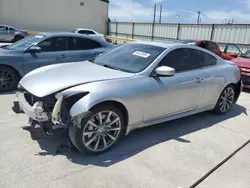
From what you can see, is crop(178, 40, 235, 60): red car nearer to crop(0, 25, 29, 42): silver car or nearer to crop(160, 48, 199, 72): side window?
crop(160, 48, 199, 72): side window

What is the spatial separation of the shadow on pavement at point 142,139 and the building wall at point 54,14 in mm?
22018

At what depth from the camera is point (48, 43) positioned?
5770 millimetres

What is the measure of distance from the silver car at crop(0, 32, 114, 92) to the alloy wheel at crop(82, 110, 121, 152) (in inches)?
135

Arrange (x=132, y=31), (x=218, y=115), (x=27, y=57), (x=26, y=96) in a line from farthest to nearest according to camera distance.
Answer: (x=132, y=31) → (x=27, y=57) → (x=218, y=115) → (x=26, y=96)

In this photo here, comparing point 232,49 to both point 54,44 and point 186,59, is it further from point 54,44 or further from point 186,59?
point 54,44

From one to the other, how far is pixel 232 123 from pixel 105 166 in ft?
9.61

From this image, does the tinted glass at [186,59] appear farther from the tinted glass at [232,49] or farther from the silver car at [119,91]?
the tinted glass at [232,49]

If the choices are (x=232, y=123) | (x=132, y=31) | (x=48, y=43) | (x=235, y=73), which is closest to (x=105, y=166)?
(x=232, y=123)

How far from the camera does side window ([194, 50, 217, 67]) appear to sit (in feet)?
13.6

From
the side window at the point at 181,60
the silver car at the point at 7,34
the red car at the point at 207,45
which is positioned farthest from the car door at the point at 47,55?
the silver car at the point at 7,34

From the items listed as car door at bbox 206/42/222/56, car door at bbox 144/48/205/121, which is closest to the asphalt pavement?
car door at bbox 144/48/205/121

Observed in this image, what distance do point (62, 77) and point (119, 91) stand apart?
0.83 m

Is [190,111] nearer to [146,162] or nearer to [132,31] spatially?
[146,162]

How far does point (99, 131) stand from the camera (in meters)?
A: 2.89
